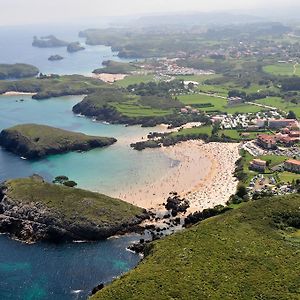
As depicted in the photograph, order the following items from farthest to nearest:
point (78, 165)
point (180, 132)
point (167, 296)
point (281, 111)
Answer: point (281, 111) → point (180, 132) → point (78, 165) → point (167, 296)

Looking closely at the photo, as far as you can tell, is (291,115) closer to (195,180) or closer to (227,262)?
(195,180)

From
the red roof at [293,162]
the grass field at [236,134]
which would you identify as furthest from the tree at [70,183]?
the grass field at [236,134]

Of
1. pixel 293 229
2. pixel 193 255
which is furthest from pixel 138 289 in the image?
pixel 293 229

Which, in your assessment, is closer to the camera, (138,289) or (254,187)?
→ (138,289)

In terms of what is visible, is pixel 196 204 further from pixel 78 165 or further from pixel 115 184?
pixel 78 165

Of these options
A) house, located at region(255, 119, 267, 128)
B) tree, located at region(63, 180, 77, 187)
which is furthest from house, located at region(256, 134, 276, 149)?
tree, located at region(63, 180, 77, 187)

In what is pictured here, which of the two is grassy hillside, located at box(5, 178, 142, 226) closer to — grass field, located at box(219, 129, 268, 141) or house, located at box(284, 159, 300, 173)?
house, located at box(284, 159, 300, 173)
